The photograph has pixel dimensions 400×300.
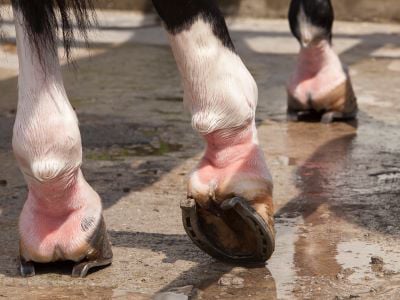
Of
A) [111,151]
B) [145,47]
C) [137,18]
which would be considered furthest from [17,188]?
[137,18]

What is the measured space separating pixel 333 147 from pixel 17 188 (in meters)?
1.16

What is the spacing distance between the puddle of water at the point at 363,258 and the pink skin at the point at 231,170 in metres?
0.26

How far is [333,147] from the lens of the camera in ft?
14.6

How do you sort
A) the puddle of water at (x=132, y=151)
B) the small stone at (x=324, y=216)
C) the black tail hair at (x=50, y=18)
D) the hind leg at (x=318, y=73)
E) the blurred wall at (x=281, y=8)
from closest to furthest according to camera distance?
the black tail hair at (x=50, y=18) < the small stone at (x=324, y=216) < the puddle of water at (x=132, y=151) < the hind leg at (x=318, y=73) < the blurred wall at (x=281, y=8)

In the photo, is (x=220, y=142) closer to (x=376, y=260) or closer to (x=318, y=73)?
(x=376, y=260)

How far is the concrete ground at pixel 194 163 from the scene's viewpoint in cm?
300

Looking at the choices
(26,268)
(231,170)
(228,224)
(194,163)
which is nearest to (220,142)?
(231,170)

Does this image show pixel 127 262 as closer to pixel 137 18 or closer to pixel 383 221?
pixel 383 221

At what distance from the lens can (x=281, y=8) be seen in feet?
23.8

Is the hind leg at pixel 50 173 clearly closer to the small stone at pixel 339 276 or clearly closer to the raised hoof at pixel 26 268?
the raised hoof at pixel 26 268

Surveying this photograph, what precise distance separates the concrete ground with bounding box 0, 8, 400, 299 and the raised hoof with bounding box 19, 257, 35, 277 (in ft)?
0.07

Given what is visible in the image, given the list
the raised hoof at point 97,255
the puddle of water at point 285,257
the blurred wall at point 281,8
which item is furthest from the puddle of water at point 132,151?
the blurred wall at point 281,8

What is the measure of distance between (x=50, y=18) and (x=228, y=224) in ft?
2.11

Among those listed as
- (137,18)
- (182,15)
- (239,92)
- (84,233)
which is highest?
(182,15)
